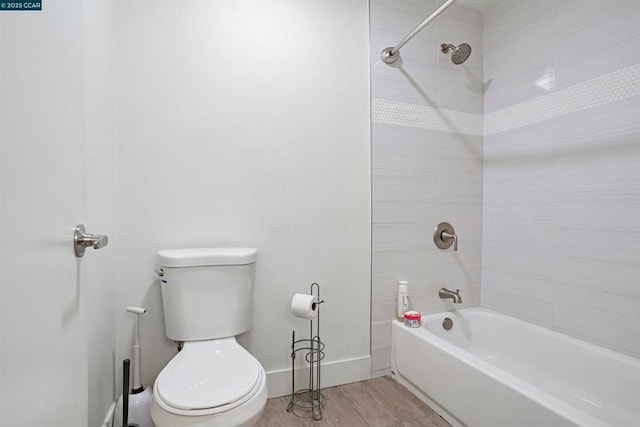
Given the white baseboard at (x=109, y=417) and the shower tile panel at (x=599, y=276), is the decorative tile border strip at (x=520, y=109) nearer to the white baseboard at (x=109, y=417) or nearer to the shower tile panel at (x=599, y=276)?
the shower tile panel at (x=599, y=276)

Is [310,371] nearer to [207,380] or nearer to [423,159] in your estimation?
[207,380]

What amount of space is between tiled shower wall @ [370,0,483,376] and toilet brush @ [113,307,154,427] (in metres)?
1.20

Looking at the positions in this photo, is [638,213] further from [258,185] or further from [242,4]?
[242,4]

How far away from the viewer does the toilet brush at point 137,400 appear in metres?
1.38

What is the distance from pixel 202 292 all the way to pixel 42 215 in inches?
37.2

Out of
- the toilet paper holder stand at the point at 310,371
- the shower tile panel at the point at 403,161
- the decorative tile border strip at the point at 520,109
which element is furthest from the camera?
the shower tile panel at the point at 403,161

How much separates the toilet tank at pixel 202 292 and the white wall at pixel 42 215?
64cm

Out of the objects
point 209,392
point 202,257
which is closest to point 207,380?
point 209,392

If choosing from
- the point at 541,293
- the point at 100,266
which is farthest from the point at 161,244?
the point at 541,293

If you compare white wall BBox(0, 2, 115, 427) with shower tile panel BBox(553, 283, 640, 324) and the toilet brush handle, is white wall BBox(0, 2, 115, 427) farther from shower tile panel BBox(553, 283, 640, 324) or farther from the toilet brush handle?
shower tile panel BBox(553, 283, 640, 324)

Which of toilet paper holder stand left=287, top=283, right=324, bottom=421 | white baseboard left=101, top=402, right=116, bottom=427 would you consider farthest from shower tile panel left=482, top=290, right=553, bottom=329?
white baseboard left=101, top=402, right=116, bottom=427

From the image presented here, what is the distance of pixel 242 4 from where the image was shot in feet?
5.45

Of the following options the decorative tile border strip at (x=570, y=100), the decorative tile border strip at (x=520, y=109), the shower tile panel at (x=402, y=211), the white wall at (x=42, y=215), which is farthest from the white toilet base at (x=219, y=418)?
the decorative tile border strip at (x=570, y=100)

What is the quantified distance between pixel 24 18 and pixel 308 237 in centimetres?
144
